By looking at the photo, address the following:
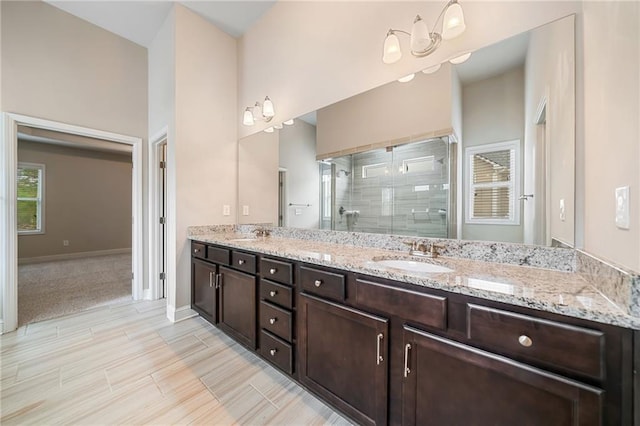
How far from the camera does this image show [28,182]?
17.8 ft

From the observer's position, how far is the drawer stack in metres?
1.59

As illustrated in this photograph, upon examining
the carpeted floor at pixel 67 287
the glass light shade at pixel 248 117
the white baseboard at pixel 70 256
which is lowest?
the carpeted floor at pixel 67 287

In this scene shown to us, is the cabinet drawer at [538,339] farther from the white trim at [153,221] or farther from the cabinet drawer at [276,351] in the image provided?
the white trim at [153,221]

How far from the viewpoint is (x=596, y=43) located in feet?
3.28

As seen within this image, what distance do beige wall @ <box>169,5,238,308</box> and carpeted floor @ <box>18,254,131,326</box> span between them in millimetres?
1481

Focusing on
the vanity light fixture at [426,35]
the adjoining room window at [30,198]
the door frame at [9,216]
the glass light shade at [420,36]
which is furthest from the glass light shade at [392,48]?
the adjoining room window at [30,198]

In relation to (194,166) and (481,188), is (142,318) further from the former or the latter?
(481,188)

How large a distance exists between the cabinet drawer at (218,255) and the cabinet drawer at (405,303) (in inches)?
52.3

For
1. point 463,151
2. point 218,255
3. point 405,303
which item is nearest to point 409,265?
point 405,303

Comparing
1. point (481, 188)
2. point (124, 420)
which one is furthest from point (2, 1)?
point (481, 188)

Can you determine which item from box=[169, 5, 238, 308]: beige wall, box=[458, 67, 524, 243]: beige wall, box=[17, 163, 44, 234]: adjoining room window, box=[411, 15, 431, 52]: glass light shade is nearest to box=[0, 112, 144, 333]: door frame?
box=[169, 5, 238, 308]: beige wall

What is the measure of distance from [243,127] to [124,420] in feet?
8.97

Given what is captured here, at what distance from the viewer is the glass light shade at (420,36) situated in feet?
4.90

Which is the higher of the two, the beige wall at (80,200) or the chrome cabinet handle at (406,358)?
the beige wall at (80,200)
